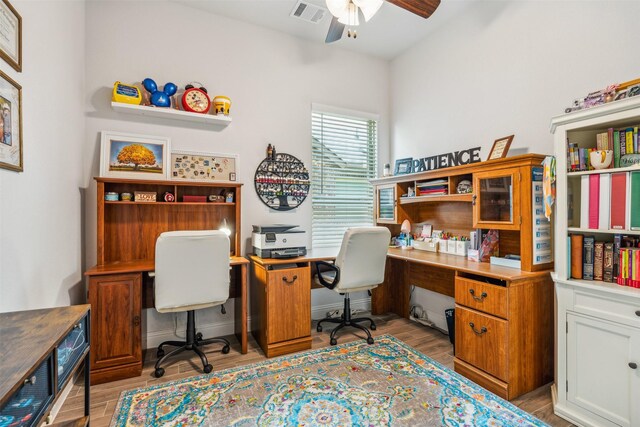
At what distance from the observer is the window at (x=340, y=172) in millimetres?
3666

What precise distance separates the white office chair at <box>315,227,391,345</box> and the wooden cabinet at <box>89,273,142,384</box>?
1.56 metres

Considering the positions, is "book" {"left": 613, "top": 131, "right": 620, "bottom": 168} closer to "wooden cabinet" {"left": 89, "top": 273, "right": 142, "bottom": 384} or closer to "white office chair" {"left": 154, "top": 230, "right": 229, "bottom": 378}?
"white office chair" {"left": 154, "top": 230, "right": 229, "bottom": 378}

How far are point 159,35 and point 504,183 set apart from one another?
329 cm

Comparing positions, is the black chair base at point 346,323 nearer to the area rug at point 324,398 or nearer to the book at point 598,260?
the area rug at point 324,398

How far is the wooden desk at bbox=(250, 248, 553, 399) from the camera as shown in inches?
79.5

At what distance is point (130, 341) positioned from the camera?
2314mm

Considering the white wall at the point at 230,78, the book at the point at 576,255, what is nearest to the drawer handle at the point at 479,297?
the book at the point at 576,255

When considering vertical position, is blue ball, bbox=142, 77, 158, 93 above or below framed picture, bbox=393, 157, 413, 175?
above

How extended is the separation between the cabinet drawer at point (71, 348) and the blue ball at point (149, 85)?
2.14 metres

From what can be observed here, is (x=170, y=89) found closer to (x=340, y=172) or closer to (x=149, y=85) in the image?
(x=149, y=85)

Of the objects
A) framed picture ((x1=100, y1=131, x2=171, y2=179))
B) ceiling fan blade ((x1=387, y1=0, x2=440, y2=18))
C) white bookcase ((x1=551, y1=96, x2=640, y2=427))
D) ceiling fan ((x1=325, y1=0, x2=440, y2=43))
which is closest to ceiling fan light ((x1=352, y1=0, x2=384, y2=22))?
ceiling fan ((x1=325, y1=0, x2=440, y2=43))

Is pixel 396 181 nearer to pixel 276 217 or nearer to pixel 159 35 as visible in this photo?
pixel 276 217

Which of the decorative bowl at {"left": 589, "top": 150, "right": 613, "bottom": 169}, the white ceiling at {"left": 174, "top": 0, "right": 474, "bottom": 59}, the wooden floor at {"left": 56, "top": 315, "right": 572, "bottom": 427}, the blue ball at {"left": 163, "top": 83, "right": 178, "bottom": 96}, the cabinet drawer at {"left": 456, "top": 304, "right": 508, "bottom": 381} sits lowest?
the wooden floor at {"left": 56, "top": 315, "right": 572, "bottom": 427}

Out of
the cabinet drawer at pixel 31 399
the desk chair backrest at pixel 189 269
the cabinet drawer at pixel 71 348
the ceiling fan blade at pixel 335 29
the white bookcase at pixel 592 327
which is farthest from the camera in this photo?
the ceiling fan blade at pixel 335 29
